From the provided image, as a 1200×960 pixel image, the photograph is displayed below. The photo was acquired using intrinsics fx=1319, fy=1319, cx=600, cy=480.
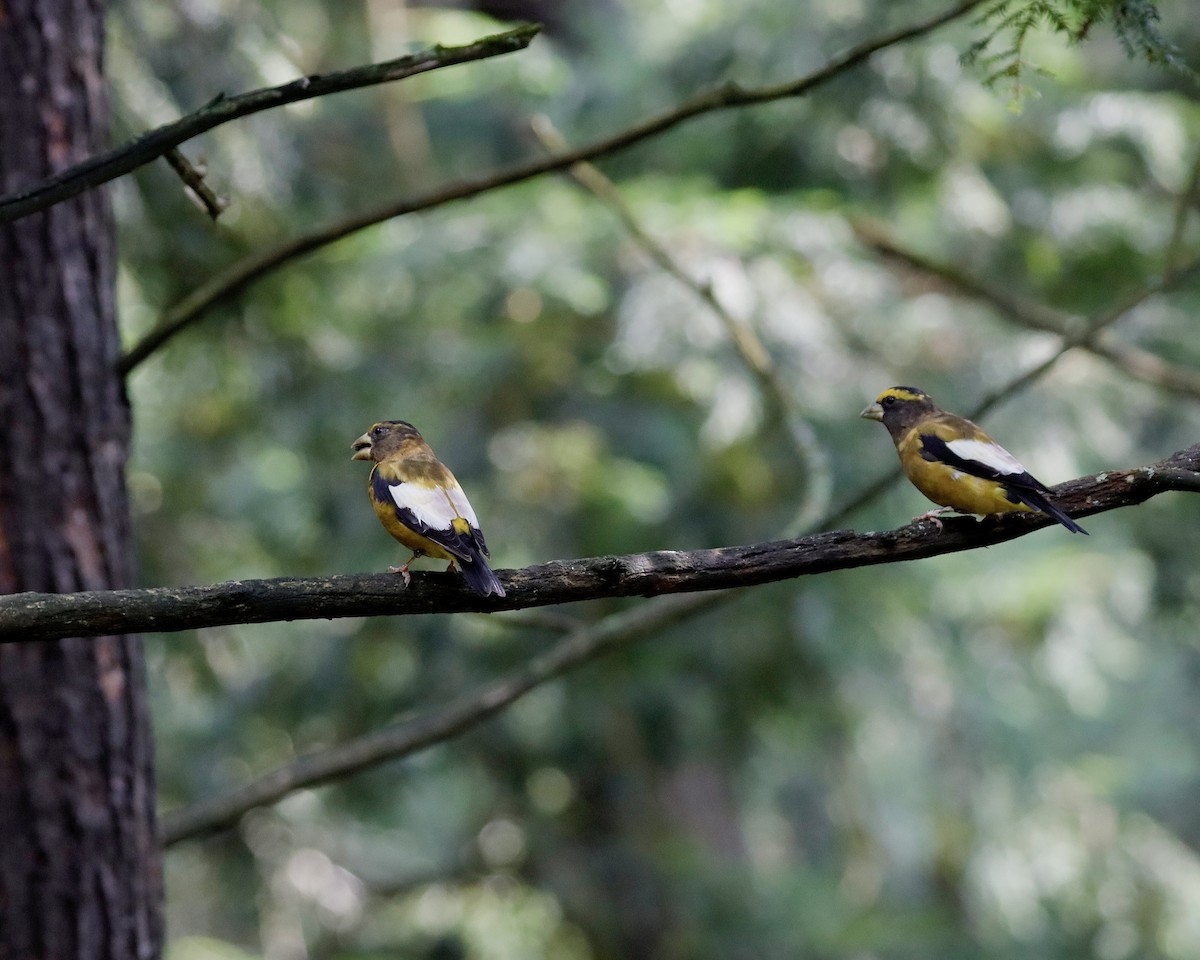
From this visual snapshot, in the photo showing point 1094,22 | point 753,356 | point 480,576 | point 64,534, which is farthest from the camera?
point 753,356

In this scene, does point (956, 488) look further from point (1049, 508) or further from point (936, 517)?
point (1049, 508)

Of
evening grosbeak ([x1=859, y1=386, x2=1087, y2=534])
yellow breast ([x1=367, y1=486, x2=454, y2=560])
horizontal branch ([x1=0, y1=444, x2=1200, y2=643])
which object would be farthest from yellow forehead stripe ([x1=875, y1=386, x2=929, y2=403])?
yellow breast ([x1=367, y1=486, x2=454, y2=560])

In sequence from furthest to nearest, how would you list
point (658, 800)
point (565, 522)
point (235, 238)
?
point (658, 800) → point (565, 522) → point (235, 238)

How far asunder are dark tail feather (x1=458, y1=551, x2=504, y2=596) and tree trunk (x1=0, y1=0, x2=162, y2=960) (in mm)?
1535

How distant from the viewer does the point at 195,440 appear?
1138 cm

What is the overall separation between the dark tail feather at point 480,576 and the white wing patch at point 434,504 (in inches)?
7.8

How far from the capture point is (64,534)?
4.09 meters

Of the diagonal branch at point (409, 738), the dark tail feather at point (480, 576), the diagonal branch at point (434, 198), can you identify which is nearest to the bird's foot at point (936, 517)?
the diagonal branch at point (409, 738)

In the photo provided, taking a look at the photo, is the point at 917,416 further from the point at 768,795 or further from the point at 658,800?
the point at 768,795

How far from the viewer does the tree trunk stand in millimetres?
3975

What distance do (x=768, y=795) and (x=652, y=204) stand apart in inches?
515

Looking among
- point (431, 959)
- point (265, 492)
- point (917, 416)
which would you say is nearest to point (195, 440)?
point (265, 492)

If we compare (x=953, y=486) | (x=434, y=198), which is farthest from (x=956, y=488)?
(x=434, y=198)

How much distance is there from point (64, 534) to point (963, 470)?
8.88ft
